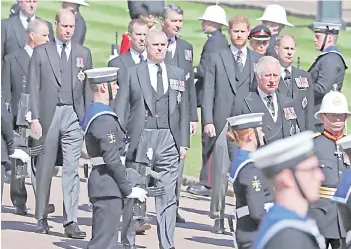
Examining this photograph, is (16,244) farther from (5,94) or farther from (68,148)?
(5,94)

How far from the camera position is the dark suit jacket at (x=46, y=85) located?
13000 millimetres

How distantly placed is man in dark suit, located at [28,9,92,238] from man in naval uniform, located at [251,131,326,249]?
22.9ft

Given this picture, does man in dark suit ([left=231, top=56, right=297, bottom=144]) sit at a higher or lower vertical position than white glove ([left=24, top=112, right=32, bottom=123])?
higher

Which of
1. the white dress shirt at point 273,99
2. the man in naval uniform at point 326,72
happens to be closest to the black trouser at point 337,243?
the white dress shirt at point 273,99

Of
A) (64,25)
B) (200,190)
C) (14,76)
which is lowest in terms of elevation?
(200,190)

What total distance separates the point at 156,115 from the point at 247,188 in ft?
10.6

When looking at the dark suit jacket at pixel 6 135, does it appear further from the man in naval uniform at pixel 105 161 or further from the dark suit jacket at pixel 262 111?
the dark suit jacket at pixel 262 111

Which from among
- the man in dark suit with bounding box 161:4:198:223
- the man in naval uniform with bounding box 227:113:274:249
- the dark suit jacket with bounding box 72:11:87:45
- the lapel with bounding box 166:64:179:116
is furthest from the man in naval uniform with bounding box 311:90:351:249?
the dark suit jacket with bounding box 72:11:87:45

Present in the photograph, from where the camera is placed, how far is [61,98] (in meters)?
13.1

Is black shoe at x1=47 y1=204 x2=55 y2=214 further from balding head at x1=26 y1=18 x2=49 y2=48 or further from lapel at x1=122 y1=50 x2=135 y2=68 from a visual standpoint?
lapel at x1=122 y1=50 x2=135 y2=68

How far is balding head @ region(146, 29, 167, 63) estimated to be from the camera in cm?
1206

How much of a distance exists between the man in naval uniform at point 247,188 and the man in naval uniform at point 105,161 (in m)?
1.47

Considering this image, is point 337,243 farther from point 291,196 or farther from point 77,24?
point 77,24

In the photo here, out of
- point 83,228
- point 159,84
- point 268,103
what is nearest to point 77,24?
point 83,228
